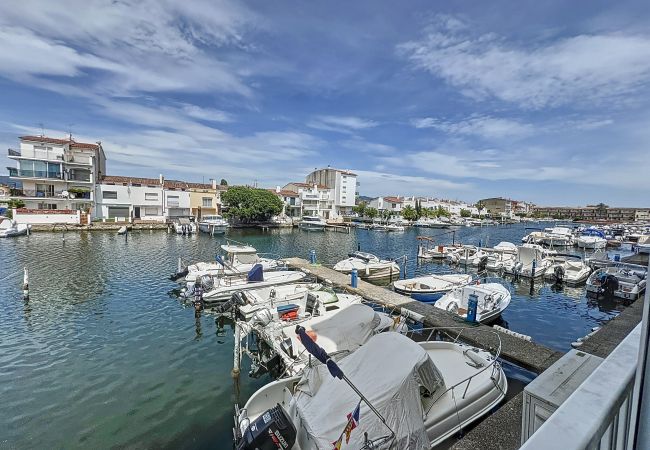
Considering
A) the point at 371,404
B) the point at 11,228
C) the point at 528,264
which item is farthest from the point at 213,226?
the point at 371,404

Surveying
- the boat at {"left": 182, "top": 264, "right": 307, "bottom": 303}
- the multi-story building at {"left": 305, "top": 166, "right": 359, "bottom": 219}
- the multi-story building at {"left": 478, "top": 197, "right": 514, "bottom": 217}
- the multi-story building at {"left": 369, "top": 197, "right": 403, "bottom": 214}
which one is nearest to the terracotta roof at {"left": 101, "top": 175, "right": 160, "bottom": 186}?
the multi-story building at {"left": 305, "top": 166, "right": 359, "bottom": 219}

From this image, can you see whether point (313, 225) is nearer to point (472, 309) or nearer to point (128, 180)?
point (128, 180)

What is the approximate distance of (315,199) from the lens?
83.1m

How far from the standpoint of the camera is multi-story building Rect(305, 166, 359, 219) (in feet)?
311

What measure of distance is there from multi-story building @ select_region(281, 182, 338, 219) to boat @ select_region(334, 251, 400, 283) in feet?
179

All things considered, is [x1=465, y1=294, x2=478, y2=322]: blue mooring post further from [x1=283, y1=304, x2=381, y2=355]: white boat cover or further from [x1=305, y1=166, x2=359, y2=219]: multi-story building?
[x1=305, y1=166, x2=359, y2=219]: multi-story building

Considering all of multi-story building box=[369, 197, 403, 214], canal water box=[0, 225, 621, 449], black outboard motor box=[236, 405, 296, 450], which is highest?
multi-story building box=[369, 197, 403, 214]

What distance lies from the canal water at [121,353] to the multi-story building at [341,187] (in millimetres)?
70221

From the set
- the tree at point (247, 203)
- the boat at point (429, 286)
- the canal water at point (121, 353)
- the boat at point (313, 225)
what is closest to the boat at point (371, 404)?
the canal water at point (121, 353)

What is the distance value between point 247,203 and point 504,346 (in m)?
58.0

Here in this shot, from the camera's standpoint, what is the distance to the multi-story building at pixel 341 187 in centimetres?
9494

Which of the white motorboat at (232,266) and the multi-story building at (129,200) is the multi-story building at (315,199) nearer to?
the multi-story building at (129,200)

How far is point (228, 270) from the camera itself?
68.3 feet

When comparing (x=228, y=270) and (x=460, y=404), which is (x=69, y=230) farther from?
(x=460, y=404)
